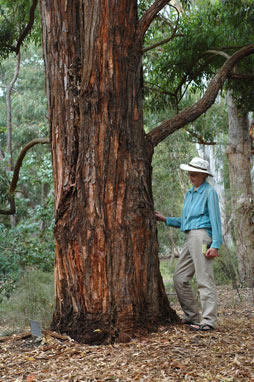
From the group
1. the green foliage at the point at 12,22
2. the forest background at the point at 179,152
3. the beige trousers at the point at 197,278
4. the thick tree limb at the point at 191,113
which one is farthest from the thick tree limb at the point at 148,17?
the green foliage at the point at 12,22

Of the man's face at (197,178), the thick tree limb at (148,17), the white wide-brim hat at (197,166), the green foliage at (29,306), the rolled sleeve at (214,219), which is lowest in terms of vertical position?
the green foliage at (29,306)

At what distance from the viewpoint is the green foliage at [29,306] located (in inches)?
255

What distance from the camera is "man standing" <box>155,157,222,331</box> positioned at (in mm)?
5105

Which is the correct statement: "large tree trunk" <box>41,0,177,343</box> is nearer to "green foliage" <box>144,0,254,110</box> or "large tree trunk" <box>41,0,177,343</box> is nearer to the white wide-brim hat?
the white wide-brim hat

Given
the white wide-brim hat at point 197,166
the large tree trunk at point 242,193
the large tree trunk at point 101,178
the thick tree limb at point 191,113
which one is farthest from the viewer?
the large tree trunk at point 242,193

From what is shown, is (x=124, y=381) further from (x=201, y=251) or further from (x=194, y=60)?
(x=194, y=60)

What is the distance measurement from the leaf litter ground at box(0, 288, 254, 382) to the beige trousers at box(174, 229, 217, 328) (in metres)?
0.28

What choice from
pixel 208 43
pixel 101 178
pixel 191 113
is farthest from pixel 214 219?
pixel 208 43

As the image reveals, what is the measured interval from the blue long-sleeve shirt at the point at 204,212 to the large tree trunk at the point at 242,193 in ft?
14.6

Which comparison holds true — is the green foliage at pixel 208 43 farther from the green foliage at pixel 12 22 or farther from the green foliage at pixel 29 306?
the green foliage at pixel 29 306

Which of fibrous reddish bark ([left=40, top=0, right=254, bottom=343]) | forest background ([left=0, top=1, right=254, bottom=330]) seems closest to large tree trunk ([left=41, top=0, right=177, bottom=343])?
fibrous reddish bark ([left=40, top=0, right=254, bottom=343])

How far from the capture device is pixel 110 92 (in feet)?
15.5

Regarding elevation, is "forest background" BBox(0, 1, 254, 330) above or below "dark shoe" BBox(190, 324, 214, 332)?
above

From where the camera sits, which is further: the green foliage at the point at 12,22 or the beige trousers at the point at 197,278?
the green foliage at the point at 12,22
